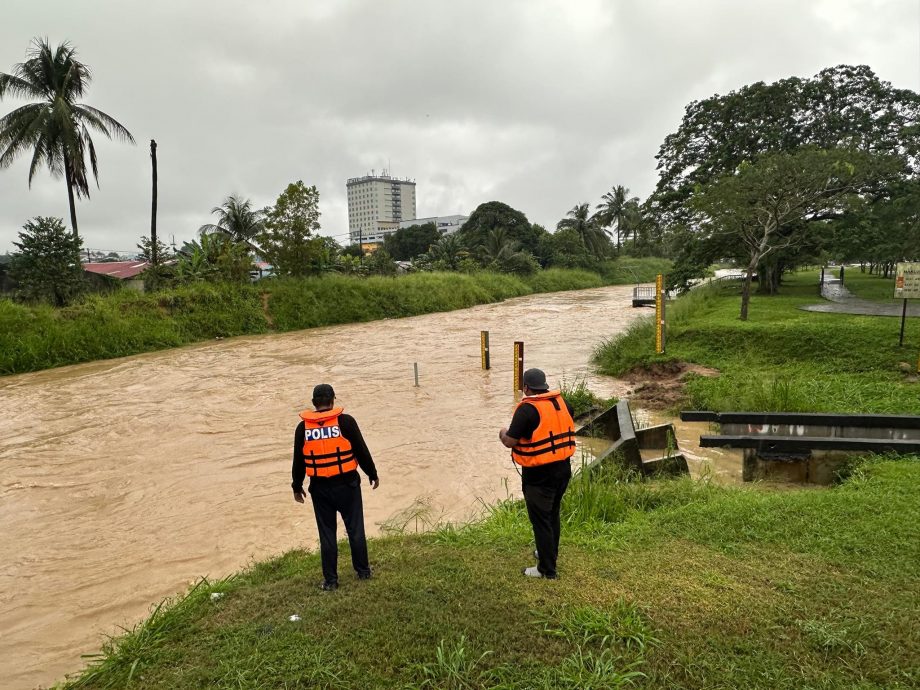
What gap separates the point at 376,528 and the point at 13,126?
25103 millimetres

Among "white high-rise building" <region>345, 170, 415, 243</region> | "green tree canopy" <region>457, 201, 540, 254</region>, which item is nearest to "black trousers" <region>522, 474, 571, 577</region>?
"green tree canopy" <region>457, 201, 540, 254</region>

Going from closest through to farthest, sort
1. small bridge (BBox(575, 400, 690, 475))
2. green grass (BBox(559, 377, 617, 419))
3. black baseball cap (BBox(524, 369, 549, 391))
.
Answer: black baseball cap (BBox(524, 369, 549, 391))
small bridge (BBox(575, 400, 690, 475))
green grass (BBox(559, 377, 617, 419))

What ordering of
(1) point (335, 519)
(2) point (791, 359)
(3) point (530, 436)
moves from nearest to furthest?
(3) point (530, 436) → (1) point (335, 519) → (2) point (791, 359)

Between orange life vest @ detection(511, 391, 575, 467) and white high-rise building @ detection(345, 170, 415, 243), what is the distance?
494ft

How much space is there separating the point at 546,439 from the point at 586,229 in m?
60.3

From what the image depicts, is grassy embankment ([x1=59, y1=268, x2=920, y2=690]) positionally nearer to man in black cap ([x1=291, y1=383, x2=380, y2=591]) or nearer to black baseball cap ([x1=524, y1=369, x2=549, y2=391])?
man in black cap ([x1=291, y1=383, x2=380, y2=591])

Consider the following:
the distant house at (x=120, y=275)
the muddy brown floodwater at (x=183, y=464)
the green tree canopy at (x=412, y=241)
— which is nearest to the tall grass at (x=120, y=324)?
the muddy brown floodwater at (x=183, y=464)

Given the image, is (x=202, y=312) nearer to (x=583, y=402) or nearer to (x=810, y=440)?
(x=583, y=402)

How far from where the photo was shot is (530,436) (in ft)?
13.2

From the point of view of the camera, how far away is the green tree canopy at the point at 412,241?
210 ft

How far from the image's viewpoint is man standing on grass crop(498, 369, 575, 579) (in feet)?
13.2

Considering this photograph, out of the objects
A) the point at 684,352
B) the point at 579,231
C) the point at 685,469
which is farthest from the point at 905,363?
the point at 579,231

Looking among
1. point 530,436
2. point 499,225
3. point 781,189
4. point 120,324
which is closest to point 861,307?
point 781,189

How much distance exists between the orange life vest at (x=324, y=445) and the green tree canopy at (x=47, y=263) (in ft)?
68.9
